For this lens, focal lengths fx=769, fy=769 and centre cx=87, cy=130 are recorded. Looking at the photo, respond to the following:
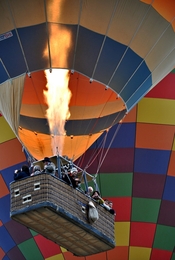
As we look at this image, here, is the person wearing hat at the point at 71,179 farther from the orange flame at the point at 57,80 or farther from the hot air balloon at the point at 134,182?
the hot air balloon at the point at 134,182

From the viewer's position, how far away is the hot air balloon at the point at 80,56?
22.2ft

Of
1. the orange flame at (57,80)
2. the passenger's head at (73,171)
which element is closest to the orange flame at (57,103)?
the orange flame at (57,80)

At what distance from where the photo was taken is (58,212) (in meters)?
6.32

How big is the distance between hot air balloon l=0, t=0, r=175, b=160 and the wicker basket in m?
0.75

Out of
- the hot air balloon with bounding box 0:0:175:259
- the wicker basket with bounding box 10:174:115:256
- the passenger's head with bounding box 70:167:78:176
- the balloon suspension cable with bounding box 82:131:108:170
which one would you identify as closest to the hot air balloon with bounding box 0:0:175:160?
the hot air balloon with bounding box 0:0:175:259

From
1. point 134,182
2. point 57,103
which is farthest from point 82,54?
point 134,182

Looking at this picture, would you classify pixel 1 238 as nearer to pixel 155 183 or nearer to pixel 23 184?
pixel 155 183

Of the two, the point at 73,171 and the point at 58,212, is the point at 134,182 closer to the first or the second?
the point at 73,171

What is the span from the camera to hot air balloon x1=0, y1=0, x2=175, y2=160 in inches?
266

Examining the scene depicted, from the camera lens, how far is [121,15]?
6.93 m

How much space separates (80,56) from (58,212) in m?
1.48

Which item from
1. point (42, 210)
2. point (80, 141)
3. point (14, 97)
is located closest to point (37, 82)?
point (14, 97)

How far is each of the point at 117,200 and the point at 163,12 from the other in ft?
8.69

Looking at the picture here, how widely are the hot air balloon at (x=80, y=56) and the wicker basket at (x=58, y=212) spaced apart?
0.75 m
